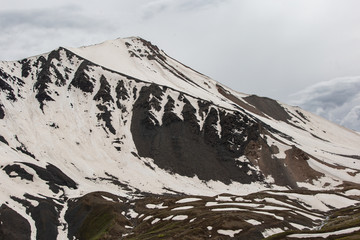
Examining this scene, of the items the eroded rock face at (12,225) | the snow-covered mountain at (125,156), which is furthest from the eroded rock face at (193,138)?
the eroded rock face at (12,225)

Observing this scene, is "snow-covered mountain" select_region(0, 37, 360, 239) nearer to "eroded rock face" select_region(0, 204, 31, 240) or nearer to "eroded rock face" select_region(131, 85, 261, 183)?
"eroded rock face" select_region(0, 204, 31, 240)

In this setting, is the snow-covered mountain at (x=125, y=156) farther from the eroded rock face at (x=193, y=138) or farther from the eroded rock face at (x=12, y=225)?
the eroded rock face at (x=193, y=138)

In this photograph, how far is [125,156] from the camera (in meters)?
140

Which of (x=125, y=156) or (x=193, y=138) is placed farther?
(x=193, y=138)

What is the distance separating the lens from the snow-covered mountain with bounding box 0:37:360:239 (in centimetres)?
8844

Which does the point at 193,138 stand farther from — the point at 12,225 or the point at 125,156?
the point at 12,225

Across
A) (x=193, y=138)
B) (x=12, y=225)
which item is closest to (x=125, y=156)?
(x=193, y=138)

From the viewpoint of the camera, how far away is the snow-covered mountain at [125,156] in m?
88.4

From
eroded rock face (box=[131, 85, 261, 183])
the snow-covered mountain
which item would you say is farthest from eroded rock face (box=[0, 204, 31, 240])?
eroded rock face (box=[131, 85, 261, 183])

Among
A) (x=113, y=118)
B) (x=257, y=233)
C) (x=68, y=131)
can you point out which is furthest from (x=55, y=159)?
(x=257, y=233)

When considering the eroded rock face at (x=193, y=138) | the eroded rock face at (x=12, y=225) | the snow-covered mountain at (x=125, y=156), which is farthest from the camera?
the eroded rock face at (x=193, y=138)

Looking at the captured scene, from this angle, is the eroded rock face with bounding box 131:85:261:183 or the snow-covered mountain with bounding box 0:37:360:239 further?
the eroded rock face with bounding box 131:85:261:183

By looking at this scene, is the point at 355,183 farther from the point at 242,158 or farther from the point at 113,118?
the point at 113,118

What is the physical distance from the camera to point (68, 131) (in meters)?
147
